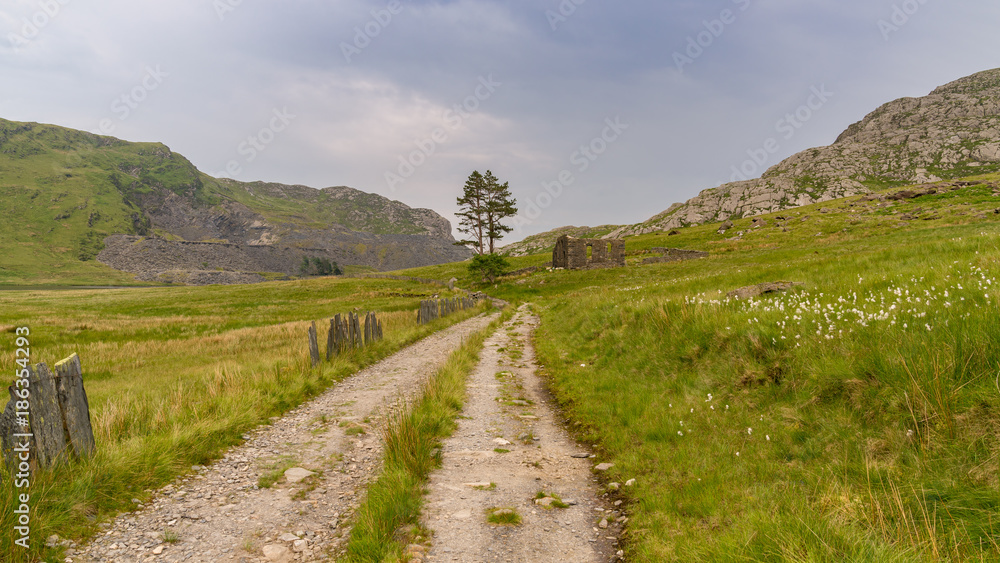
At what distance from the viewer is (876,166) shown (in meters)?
166

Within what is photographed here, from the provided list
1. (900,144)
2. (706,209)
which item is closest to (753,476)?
(706,209)

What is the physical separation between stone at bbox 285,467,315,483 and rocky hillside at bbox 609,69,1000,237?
15840cm

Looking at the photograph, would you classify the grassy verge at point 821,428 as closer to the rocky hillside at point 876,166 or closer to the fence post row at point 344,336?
the fence post row at point 344,336

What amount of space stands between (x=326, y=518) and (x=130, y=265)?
23339cm

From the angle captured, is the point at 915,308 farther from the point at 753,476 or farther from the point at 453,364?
the point at 453,364

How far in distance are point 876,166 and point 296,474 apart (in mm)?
229917

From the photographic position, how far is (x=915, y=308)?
6.30 meters

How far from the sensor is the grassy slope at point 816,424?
3.32 meters

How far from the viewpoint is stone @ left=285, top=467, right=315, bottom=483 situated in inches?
246

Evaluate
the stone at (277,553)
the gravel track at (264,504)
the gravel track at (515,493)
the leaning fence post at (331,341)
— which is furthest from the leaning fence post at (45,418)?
the leaning fence post at (331,341)

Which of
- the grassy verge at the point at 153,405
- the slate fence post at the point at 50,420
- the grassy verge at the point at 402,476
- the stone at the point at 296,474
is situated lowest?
the stone at the point at 296,474

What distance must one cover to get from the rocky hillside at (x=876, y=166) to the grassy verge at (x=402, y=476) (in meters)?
155

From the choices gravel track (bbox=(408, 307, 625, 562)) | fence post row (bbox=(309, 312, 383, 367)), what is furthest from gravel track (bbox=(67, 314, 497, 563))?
fence post row (bbox=(309, 312, 383, 367))

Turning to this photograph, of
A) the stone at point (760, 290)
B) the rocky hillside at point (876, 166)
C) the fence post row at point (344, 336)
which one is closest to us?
the stone at point (760, 290)
